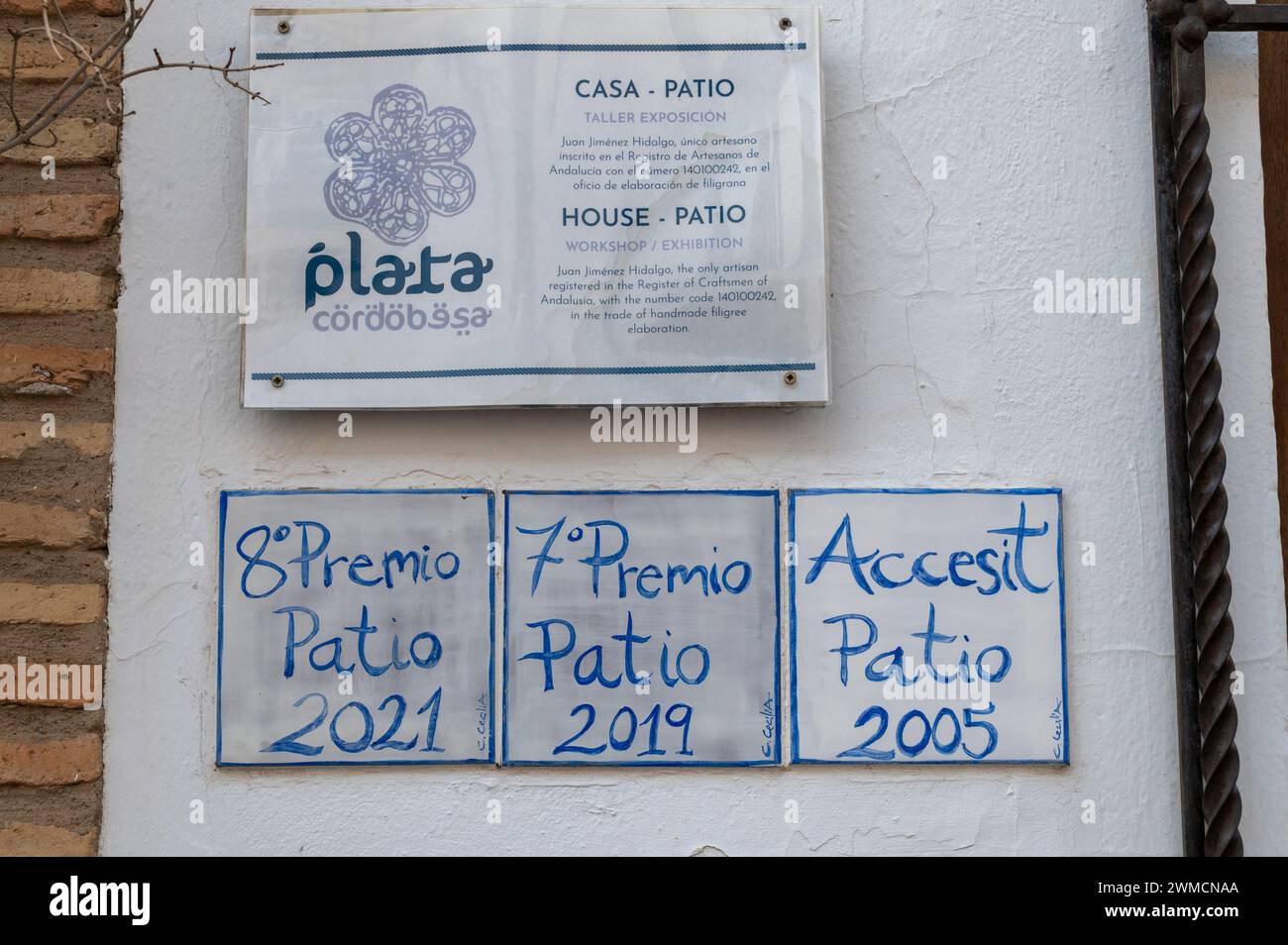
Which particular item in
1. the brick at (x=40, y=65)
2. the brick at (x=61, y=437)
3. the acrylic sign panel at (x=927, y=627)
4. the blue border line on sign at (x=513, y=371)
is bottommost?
the acrylic sign panel at (x=927, y=627)

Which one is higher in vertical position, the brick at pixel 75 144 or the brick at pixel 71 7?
the brick at pixel 71 7

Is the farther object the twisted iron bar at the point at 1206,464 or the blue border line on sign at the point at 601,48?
the blue border line on sign at the point at 601,48

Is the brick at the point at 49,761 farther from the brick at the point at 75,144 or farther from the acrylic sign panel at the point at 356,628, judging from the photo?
the brick at the point at 75,144

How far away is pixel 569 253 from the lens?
2.24 m

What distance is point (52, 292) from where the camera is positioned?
90.3 inches

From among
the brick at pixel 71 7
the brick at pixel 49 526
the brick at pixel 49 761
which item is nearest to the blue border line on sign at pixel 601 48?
the brick at pixel 71 7

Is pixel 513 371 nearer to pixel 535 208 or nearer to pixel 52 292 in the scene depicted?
pixel 535 208

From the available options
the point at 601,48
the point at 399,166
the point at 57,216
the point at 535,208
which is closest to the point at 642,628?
the point at 535,208

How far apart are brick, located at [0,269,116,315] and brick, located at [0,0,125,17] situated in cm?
53

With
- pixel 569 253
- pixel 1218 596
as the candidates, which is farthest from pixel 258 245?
pixel 1218 596

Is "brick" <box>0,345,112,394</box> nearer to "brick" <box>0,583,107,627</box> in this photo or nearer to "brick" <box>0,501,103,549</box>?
"brick" <box>0,501,103,549</box>

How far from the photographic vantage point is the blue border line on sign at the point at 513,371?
2219 mm
